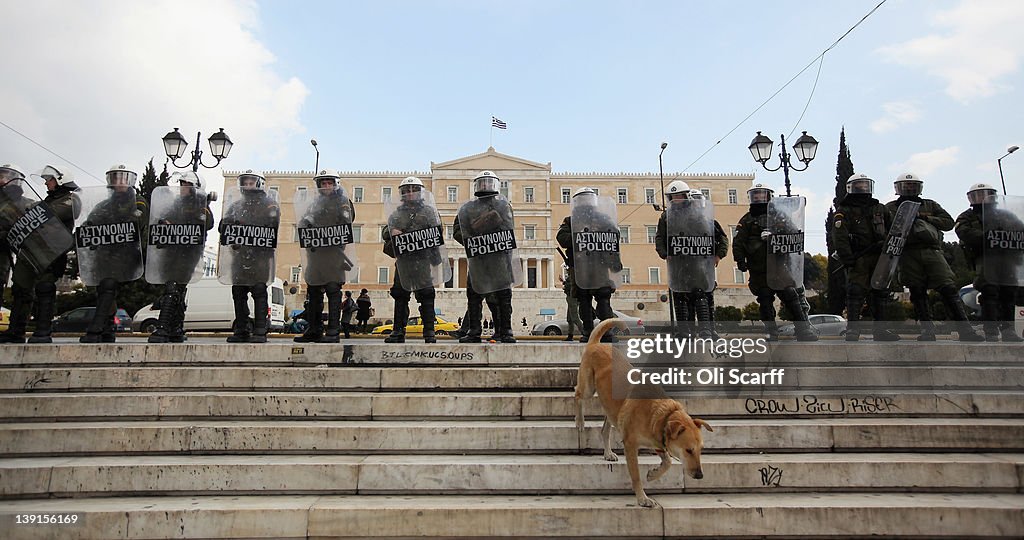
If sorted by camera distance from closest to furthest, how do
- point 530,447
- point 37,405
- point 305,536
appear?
point 305,536 → point 530,447 → point 37,405

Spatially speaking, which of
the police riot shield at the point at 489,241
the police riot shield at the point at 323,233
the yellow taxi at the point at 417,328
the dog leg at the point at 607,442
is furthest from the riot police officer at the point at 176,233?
the yellow taxi at the point at 417,328

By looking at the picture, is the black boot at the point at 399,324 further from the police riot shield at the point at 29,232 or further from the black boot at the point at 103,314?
the police riot shield at the point at 29,232

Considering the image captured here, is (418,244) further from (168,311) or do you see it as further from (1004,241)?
(1004,241)

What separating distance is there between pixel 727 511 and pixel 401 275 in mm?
5046

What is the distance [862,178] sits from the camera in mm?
7531

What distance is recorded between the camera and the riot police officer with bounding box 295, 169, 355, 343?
711 cm

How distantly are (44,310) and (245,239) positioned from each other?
7.86ft

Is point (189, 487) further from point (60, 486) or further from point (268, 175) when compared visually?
point (268, 175)

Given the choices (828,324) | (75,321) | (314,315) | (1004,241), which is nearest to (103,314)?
(314,315)

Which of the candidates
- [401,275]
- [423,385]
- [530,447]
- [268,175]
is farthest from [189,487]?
[268,175]

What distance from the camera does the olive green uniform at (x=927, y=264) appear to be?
22.8 ft

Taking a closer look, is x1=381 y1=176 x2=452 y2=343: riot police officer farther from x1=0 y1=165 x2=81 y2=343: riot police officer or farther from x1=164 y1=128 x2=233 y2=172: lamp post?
x1=164 y1=128 x2=233 y2=172: lamp post

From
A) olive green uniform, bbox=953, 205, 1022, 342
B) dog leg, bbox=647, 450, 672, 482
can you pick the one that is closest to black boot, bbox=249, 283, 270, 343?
dog leg, bbox=647, 450, 672, 482

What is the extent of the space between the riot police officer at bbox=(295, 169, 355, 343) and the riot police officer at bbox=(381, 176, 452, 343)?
646 mm
